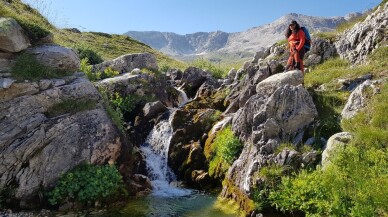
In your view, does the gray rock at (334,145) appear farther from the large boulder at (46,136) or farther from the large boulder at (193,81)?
the large boulder at (193,81)

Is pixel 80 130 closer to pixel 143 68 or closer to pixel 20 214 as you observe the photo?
pixel 20 214

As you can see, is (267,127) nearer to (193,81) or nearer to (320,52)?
→ (320,52)

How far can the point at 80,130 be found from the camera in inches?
717

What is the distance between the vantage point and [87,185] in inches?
651

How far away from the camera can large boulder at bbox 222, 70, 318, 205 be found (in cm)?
1589

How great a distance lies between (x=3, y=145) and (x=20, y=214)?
3251mm

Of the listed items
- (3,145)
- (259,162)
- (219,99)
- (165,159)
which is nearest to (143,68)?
(219,99)

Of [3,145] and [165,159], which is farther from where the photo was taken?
[165,159]

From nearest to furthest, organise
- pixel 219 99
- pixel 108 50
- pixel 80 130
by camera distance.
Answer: pixel 80 130, pixel 219 99, pixel 108 50

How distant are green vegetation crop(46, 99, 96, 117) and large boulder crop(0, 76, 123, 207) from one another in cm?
5

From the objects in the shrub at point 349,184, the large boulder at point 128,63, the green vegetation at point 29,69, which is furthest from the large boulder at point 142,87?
the shrub at point 349,184

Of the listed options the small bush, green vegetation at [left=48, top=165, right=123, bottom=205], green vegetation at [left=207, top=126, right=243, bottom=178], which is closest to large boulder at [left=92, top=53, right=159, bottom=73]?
the small bush

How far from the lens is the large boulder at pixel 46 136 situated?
1644 centimetres

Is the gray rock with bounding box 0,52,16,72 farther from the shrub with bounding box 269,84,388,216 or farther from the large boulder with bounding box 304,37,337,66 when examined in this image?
the large boulder with bounding box 304,37,337,66
